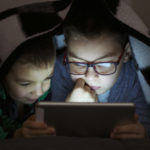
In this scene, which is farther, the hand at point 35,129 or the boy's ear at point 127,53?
the boy's ear at point 127,53

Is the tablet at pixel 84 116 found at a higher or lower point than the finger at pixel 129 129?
higher

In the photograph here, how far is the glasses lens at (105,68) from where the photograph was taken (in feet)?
2.46

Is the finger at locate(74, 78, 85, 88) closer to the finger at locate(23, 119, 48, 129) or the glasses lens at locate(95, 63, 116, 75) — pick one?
the glasses lens at locate(95, 63, 116, 75)

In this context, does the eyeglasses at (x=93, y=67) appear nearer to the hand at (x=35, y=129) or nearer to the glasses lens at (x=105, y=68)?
the glasses lens at (x=105, y=68)

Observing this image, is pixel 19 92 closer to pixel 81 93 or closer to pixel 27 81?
pixel 27 81

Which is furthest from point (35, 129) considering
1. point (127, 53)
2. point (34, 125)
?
point (127, 53)

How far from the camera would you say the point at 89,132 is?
688 millimetres

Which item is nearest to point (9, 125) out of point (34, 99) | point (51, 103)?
point (34, 99)

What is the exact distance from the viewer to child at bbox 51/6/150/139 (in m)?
0.71

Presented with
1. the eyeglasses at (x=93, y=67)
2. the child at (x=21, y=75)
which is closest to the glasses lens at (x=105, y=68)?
the eyeglasses at (x=93, y=67)

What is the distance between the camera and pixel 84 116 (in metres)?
0.63

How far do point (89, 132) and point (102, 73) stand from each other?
7.1 inches

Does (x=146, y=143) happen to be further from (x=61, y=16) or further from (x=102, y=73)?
(x=61, y=16)

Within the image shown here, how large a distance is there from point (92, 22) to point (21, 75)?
0.83 feet
